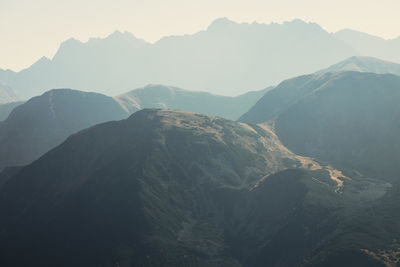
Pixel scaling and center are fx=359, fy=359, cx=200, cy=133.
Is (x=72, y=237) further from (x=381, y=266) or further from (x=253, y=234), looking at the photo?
(x=381, y=266)

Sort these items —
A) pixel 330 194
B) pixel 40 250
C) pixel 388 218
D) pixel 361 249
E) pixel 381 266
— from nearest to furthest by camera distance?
1. pixel 381 266
2. pixel 361 249
3. pixel 388 218
4. pixel 40 250
5. pixel 330 194

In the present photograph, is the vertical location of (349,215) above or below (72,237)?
above

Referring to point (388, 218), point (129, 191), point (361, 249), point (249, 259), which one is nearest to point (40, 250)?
point (129, 191)

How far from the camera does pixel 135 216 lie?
578 feet

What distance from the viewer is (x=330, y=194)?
183250 mm

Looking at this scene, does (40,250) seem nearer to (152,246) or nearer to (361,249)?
(152,246)

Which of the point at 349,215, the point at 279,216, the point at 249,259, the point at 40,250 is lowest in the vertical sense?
the point at 40,250

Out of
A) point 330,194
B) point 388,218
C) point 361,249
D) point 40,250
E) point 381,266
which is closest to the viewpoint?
point 381,266

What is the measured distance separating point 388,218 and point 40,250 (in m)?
156

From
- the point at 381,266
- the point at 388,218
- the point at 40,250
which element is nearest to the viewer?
the point at 381,266

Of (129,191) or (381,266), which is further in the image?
(129,191)

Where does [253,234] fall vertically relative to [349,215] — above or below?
below

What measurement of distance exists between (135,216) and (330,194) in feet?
324

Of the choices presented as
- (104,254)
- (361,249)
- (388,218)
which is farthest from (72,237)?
(388,218)
